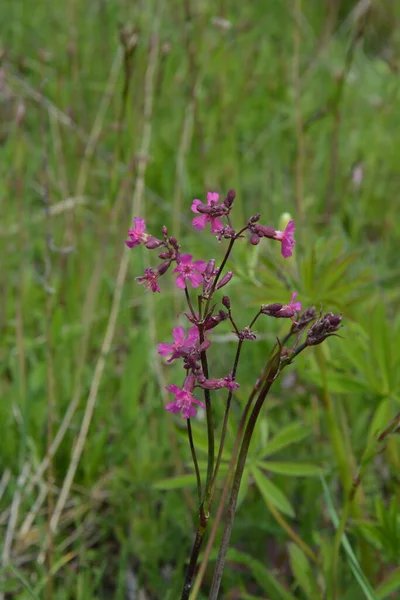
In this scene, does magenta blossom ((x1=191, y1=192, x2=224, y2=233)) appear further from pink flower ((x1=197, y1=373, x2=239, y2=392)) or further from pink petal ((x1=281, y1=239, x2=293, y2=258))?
pink flower ((x1=197, y1=373, x2=239, y2=392))

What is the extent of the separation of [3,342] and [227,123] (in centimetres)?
154

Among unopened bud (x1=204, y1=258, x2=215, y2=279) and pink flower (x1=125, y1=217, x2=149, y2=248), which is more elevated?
pink flower (x1=125, y1=217, x2=149, y2=248)

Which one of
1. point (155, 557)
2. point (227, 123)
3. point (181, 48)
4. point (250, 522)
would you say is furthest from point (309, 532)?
point (181, 48)

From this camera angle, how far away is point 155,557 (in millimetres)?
1662

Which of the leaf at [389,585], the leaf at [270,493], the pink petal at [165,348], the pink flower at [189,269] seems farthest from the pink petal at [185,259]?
the leaf at [389,585]

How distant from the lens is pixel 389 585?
4.35 feet

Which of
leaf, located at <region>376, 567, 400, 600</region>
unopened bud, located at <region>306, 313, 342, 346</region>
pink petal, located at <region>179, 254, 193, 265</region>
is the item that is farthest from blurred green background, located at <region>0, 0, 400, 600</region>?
pink petal, located at <region>179, 254, 193, 265</region>

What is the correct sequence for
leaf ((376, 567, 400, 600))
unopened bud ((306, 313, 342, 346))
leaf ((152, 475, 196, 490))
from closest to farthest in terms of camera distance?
unopened bud ((306, 313, 342, 346)), leaf ((376, 567, 400, 600)), leaf ((152, 475, 196, 490))

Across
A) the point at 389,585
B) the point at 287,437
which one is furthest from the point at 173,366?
the point at 389,585

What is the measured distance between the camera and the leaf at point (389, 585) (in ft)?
4.31

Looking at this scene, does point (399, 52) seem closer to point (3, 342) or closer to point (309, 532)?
point (3, 342)

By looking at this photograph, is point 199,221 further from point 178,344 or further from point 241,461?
point 241,461

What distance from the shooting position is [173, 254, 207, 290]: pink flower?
3.15 feet

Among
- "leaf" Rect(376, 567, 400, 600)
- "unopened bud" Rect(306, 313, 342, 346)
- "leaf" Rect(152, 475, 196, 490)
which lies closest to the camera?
"unopened bud" Rect(306, 313, 342, 346)
